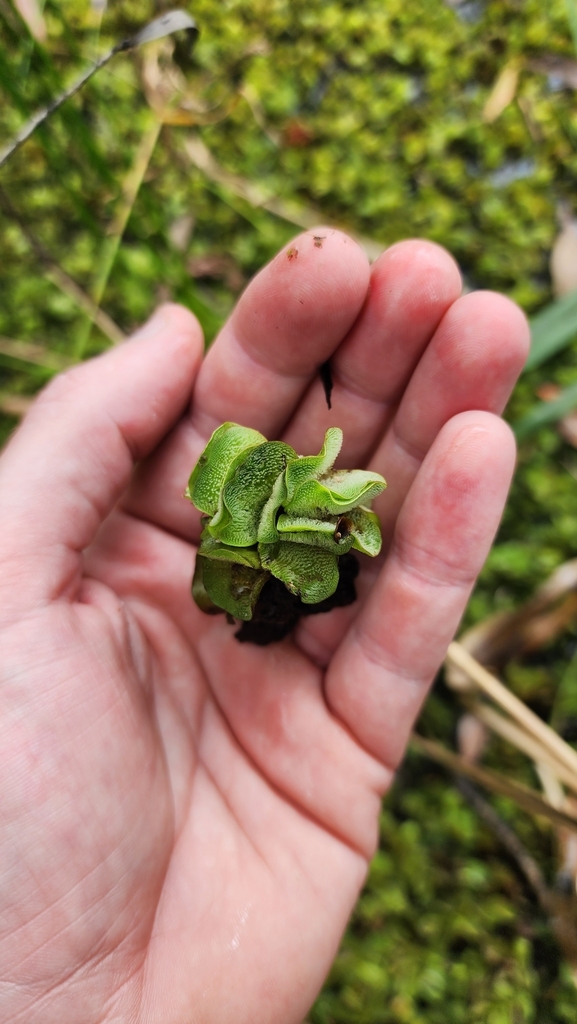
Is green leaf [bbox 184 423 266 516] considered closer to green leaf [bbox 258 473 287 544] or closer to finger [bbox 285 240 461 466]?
green leaf [bbox 258 473 287 544]

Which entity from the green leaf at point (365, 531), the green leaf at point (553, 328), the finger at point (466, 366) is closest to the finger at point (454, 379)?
the finger at point (466, 366)

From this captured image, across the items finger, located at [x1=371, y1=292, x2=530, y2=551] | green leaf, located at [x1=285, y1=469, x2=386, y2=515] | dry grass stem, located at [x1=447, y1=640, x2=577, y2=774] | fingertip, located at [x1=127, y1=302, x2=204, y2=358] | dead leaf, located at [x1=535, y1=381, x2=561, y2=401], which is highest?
dead leaf, located at [x1=535, y1=381, x2=561, y2=401]

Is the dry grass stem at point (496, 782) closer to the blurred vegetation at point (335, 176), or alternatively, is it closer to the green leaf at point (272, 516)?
the blurred vegetation at point (335, 176)

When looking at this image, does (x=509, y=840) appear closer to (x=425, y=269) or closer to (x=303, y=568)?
(x=303, y=568)

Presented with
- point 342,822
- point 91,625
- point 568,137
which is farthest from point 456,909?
point 568,137

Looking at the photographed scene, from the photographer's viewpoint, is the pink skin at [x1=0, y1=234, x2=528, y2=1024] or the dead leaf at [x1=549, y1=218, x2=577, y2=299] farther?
the dead leaf at [x1=549, y1=218, x2=577, y2=299]

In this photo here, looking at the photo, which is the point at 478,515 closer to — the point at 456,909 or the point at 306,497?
the point at 306,497

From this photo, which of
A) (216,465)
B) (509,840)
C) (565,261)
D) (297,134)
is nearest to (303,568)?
(216,465)

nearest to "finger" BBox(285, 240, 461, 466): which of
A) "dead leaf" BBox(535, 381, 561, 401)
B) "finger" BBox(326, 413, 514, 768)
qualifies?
"finger" BBox(326, 413, 514, 768)
